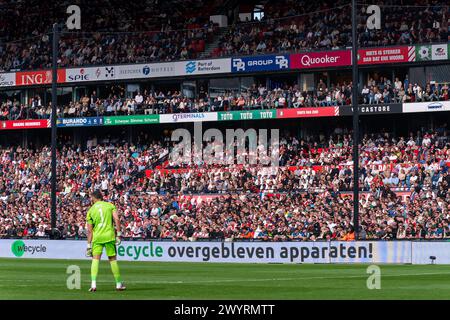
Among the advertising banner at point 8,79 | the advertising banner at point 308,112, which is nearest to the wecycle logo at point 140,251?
the advertising banner at point 308,112

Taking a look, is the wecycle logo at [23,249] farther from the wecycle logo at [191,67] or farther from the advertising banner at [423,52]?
the advertising banner at [423,52]

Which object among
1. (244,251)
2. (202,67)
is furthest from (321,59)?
(244,251)

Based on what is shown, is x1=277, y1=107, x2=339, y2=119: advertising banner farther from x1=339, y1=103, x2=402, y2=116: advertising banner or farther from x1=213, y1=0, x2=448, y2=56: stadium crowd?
x1=213, y1=0, x2=448, y2=56: stadium crowd

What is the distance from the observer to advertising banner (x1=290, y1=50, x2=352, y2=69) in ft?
184

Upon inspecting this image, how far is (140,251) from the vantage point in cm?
4222

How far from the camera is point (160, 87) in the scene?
6444 cm

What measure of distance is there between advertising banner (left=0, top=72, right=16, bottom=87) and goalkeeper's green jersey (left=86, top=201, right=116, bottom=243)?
4797cm

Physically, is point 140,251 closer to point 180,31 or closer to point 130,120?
point 130,120

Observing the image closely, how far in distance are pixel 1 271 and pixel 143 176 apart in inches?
1069

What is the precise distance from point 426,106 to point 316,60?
22.0 ft

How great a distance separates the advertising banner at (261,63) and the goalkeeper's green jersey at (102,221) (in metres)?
37.8

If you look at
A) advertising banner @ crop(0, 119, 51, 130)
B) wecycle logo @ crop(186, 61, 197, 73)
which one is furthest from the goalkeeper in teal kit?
advertising banner @ crop(0, 119, 51, 130)

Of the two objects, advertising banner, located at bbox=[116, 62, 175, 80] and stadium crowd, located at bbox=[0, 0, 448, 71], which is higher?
stadium crowd, located at bbox=[0, 0, 448, 71]
